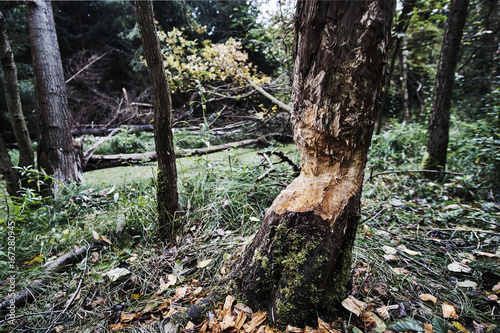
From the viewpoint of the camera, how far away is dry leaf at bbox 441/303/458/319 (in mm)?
1017

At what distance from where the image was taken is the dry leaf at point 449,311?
40.0 inches

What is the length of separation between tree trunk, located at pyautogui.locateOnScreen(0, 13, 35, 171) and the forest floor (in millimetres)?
893

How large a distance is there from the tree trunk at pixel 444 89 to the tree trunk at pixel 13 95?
500 cm

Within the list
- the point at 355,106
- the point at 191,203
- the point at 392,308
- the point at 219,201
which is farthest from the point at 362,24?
the point at 191,203

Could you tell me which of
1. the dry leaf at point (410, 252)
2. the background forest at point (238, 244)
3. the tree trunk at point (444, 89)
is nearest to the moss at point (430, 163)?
the tree trunk at point (444, 89)

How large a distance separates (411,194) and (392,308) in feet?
6.58

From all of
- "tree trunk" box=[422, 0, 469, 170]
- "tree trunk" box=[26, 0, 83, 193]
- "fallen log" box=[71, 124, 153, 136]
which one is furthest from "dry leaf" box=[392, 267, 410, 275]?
"fallen log" box=[71, 124, 153, 136]

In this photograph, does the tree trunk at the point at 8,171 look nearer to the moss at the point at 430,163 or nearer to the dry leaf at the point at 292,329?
the dry leaf at the point at 292,329

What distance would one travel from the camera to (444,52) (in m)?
2.82

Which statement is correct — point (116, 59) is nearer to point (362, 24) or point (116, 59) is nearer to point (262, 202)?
point (262, 202)

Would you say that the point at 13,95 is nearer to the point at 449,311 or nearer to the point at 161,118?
the point at 161,118

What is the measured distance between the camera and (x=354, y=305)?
1005 mm

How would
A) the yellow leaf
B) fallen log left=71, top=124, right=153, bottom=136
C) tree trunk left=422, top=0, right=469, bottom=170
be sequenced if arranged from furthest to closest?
1. fallen log left=71, top=124, right=153, bottom=136
2. tree trunk left=422, top=0, right=469, bottom=170
3. the yellow leaf

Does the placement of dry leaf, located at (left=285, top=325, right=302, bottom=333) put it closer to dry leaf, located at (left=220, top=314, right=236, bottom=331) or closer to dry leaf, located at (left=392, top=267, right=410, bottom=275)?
dry leaf, located at (left=220, top=314, right=236, bottom=331)
